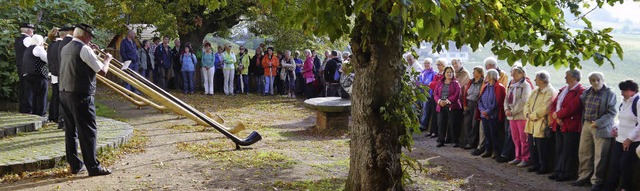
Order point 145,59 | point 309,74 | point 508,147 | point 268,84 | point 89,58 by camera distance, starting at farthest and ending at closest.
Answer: point 268,84 < point 309,74 < point 145,59 < point 508,147 < point 89,58

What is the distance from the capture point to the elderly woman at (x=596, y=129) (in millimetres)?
8594

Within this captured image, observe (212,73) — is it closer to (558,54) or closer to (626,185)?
(626,185)

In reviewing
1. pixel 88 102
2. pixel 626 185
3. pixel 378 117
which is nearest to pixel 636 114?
pixel 626 185

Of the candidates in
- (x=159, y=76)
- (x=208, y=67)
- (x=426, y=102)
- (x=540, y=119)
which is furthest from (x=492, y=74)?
(x=159, y=76)

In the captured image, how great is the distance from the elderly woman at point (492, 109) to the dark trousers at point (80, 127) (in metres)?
6.43

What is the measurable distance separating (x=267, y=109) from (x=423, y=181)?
33.0 feet

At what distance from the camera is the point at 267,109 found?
1792 centimetres

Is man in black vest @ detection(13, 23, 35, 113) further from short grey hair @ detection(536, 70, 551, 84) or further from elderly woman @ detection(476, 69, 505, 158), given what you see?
short grey hair @ detection(536, 70, 551, 84)

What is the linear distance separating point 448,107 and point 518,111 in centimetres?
227

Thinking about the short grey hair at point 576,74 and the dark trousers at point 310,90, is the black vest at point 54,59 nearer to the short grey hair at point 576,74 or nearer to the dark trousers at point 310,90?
the short grey hair at point 576,74

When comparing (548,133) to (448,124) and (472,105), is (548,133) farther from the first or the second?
(448,124)

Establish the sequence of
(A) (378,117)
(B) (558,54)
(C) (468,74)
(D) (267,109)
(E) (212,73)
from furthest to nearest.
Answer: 1. (E) (212,73)
2. (D) (267,109)
3. (C) (468,74)
4. (A) (378,117)
5. (B) (558,54)

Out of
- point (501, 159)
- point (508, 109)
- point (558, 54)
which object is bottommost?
point (501, 159)

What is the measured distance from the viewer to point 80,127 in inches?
305
